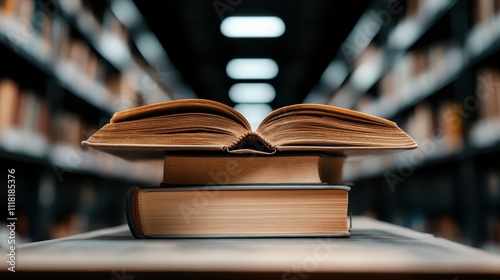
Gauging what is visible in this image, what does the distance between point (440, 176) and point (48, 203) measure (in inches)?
76.3

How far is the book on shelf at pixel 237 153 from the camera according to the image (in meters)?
0.51

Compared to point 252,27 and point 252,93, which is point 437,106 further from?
point 252,93

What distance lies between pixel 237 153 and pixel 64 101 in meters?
1.94

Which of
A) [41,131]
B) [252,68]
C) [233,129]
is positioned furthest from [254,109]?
[233,129]

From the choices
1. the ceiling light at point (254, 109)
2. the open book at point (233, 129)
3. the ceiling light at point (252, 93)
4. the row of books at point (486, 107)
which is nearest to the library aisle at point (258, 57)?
the row of books at point (486, 107)

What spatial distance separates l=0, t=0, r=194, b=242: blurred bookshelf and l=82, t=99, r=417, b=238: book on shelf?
116 cm

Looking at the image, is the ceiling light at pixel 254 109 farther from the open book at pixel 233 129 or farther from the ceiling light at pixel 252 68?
the open book at pixel 233 129

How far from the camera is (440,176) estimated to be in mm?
2412

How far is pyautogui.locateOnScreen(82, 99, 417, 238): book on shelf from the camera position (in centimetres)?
51

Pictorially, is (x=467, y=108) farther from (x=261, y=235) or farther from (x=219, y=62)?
(x=219, y=62)

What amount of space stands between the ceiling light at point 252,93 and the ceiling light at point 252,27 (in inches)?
60.2

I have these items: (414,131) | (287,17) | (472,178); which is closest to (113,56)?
(287,17)

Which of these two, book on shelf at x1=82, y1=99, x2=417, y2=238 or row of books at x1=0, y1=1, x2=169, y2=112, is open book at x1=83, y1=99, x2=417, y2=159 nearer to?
book on shelf at x1=82, y1=99, x2=417, y2=238

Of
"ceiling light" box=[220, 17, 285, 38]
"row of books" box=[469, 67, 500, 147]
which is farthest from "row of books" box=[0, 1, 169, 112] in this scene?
"row of books" box=[469, 67, 500, 147]
